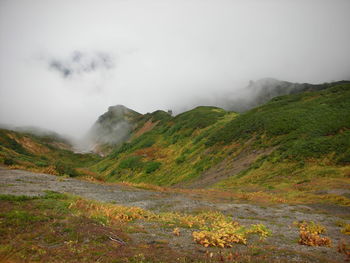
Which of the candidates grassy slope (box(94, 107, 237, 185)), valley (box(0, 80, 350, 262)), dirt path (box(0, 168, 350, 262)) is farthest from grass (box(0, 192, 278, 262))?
grassy slope (box(94, 107, 237, 185))

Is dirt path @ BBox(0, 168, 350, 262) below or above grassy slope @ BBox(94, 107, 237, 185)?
below

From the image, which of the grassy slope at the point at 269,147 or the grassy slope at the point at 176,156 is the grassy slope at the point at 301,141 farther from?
the grassy slope at the point at 176,156

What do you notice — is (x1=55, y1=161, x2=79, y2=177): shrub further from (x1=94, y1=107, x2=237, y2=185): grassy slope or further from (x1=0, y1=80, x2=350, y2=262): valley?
(x1=94, y1=107, x2=237, y2=185): grassy slope

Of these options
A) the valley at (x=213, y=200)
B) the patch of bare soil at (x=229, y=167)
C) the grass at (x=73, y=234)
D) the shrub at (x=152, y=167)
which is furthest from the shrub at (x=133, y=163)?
the grass at (x=73, y=234)

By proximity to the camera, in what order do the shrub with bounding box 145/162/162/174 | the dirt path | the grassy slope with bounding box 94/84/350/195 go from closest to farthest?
the dirt path
the grassy slope with bounding box 94/84/350/195
the shrub with bounding box 145/162/162/174

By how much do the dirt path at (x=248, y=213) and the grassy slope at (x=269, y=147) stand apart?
1117 centimetres

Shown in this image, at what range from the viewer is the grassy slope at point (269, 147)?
119ft

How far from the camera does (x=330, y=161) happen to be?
36406 millimetres

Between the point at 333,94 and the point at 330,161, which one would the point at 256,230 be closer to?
the point at 330,161

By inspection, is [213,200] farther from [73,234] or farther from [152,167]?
[152,167]

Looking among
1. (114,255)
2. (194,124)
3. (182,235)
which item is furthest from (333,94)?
(114,255)

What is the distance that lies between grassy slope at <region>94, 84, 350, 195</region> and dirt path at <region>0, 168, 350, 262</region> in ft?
36.7

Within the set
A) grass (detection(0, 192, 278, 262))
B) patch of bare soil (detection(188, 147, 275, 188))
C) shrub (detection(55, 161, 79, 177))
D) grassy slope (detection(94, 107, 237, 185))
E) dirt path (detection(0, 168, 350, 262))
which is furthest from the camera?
grassy slope (detection(94, 107, 237, 185))

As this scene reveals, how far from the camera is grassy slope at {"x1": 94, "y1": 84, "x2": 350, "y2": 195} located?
36312mm
